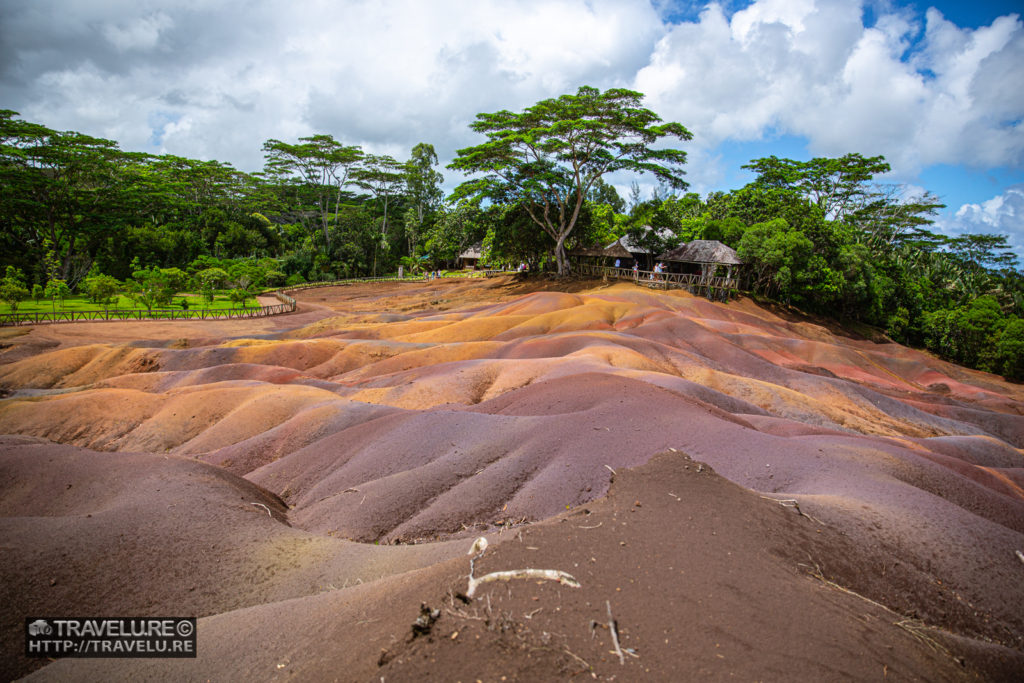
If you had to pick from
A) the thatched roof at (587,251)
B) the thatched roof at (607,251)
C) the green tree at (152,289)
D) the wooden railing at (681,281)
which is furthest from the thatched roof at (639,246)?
the green tree at (152,289)

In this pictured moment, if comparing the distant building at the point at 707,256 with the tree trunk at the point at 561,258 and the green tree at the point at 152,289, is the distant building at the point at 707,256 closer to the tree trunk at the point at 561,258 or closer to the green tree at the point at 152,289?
the tree trunk at the point at 561,258

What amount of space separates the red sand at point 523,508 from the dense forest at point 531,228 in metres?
20.0

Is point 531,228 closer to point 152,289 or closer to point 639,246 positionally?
point 639,246

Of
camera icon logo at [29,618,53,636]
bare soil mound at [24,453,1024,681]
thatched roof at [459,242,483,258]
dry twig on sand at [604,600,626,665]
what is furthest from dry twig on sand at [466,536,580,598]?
thatched roof at [459,242,483,258]

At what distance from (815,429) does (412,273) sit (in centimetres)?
5947

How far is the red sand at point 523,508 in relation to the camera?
4094 millimetres

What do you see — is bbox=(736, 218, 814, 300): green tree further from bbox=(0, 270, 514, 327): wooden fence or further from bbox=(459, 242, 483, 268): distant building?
bbox=(0, 270, 514, 327): wooden fence

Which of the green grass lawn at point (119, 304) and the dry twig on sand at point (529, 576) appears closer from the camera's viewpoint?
the dry twig on sand at point (529, 576)

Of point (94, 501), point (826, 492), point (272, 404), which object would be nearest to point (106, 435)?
point (272, 404)

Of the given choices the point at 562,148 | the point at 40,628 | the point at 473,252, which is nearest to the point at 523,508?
the point at 40,628

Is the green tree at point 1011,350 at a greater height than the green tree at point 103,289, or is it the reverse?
the green tree at point 1011,350

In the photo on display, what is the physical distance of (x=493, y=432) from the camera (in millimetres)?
11945

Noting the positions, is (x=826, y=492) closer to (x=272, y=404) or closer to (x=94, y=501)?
(x=94, y=501)

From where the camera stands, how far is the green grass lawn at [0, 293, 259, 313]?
34.6 metres
